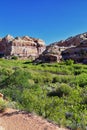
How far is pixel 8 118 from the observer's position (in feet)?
34.1

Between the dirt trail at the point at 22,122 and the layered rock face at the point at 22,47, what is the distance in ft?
241

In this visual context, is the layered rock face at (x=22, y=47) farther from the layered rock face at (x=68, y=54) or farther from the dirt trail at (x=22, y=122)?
the dirt trail at (x=22, y=122)

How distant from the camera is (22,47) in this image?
88000mm

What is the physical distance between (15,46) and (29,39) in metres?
8.89

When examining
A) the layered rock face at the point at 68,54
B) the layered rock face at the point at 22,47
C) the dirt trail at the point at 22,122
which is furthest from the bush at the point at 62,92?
the layered rock face at the point at 22,47

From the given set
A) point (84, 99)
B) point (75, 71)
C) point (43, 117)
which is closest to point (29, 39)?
point (75, 71)

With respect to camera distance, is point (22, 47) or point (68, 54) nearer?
point (68, 54)

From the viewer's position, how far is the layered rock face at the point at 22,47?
8656 cm

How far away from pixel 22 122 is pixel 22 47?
258ft

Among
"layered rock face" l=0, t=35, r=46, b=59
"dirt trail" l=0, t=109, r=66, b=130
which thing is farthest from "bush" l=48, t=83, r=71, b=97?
"layered rock face" l=0, t=35, r=46, b=59

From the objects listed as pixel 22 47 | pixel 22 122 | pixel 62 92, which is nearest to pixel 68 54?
pixel 22 47

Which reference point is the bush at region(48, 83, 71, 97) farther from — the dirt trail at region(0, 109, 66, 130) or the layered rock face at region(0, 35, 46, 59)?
the layered rock face at region(0, 35, 46, 59)

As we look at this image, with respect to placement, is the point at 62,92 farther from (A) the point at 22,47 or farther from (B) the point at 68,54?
(A) the point at 22,47

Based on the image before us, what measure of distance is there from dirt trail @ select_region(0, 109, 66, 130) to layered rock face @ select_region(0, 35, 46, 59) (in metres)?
73.5
